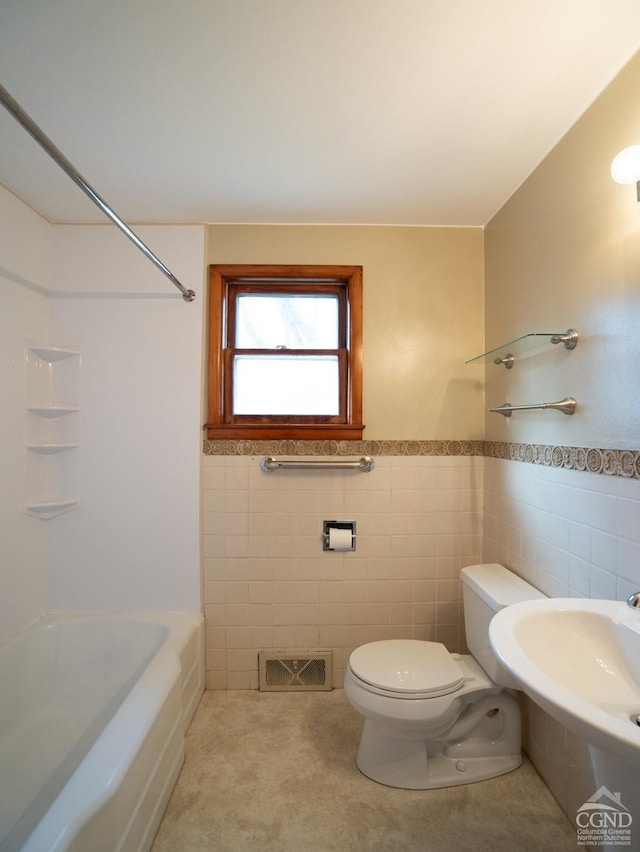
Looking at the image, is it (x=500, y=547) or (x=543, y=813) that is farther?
(x=500, y=547)

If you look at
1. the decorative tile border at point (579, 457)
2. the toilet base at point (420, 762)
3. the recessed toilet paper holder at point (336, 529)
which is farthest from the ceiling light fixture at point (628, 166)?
the toilet base at point (420, 762)

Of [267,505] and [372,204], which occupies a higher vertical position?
[372,204]

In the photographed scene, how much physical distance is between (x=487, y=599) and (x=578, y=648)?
0.51 meters

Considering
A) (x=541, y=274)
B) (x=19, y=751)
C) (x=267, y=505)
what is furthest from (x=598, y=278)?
(x=19, y=751)

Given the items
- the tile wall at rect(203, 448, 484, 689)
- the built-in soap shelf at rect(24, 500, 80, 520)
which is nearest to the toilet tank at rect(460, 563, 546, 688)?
the tile wall at rect(203, 448, 484, 689)

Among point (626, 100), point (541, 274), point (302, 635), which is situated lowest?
point (302, 635)

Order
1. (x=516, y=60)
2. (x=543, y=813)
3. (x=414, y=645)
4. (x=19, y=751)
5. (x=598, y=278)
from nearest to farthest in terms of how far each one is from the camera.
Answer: (x=516, y=60), (x=598, y=278), (x=543, y=813), (x=19, y=751), (x=414, y=645)

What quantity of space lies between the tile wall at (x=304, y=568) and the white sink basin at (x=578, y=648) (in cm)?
95

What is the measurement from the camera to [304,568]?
196 centimetres

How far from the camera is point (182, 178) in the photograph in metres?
1.63

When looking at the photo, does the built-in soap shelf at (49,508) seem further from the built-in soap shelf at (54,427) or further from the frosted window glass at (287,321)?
the frosted window glass at (287,321)

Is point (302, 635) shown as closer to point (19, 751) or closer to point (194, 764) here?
point (194, 764)

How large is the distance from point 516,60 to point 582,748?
2.07 m

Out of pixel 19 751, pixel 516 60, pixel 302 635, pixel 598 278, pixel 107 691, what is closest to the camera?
pixel 516 60
